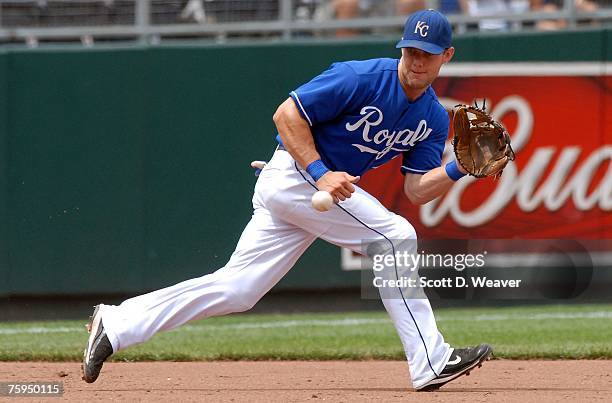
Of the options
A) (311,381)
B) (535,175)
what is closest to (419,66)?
(311,381)

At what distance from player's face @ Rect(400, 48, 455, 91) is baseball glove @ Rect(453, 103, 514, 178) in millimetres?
256

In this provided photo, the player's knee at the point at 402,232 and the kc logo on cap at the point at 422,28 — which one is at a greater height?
the kc logo on cap at the point at 422,28

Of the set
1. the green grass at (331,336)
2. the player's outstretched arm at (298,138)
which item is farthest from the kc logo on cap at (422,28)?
the green grass at (331,336)

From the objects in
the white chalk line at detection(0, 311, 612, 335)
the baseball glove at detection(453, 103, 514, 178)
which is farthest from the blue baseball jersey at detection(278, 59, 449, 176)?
the white chalk line at detection(0, 311, 612, 335)

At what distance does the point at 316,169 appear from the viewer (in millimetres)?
4664

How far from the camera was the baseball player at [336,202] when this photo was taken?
4.73 metres

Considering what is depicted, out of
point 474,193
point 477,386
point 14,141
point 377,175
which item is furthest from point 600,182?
point 14,141

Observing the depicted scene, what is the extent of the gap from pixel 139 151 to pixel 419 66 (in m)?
4.19

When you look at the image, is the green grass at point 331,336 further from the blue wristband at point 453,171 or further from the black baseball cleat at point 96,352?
the blue wristband at point 453,171

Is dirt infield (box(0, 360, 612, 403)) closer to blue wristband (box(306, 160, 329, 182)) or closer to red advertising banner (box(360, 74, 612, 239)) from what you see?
blue wristband (box(306, 160, 329, 182))

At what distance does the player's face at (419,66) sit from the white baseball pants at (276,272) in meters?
Answer: 0.56

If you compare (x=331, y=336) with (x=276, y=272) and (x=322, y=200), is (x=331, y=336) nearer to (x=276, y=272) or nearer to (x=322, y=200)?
(x=276, y=272)

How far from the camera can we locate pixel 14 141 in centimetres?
845

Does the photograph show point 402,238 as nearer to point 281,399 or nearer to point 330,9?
point 281,399
